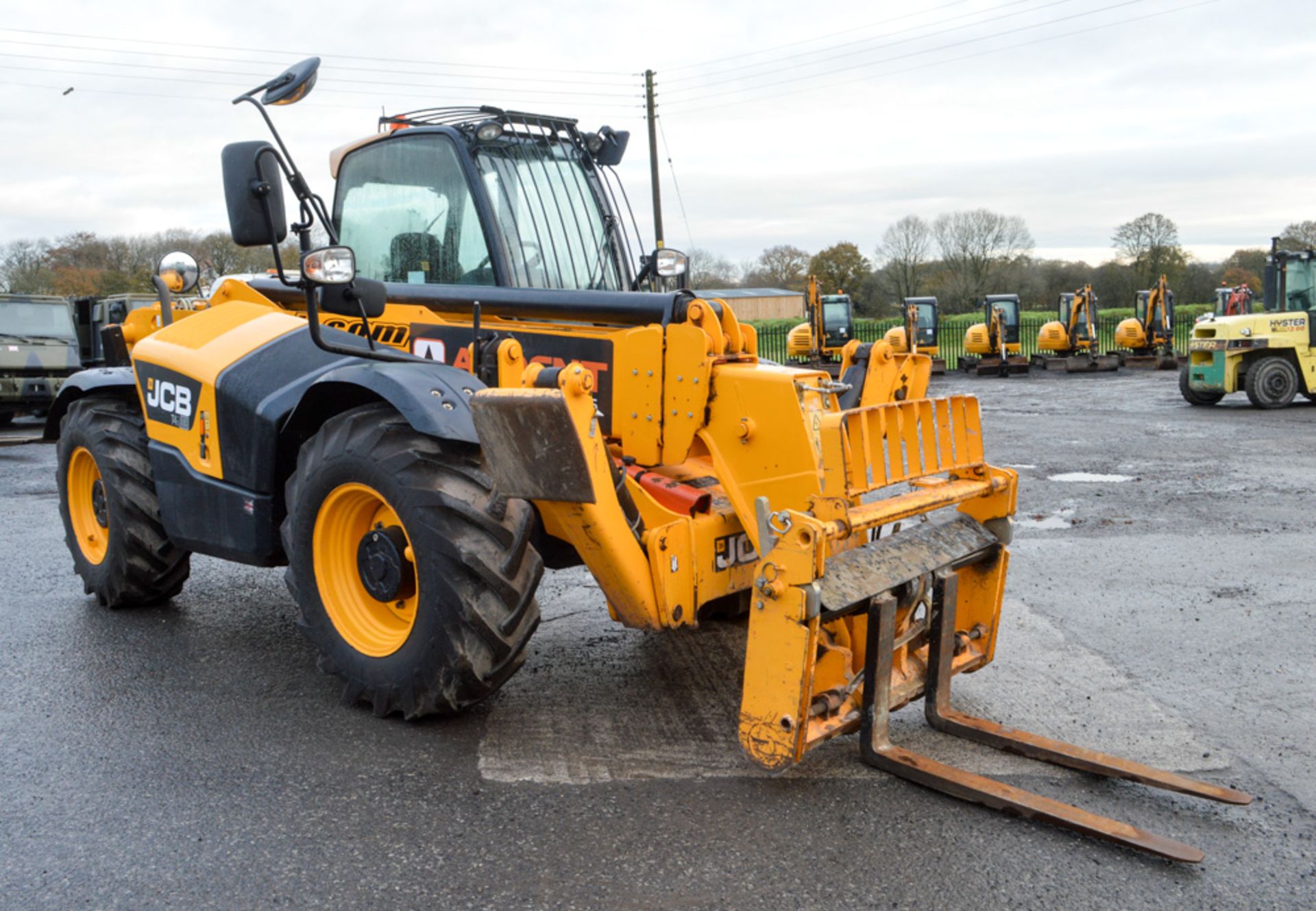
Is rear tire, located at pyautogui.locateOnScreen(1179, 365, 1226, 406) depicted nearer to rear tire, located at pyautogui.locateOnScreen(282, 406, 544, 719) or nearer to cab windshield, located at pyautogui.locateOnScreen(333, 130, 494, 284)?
cab windshield, located at pyautogui.locateOnScreen(333, 130, 494, 284)

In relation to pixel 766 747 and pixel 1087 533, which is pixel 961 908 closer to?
pixel 766 747

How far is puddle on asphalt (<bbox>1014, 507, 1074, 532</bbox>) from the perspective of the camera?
27.5 feet

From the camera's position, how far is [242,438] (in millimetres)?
4730

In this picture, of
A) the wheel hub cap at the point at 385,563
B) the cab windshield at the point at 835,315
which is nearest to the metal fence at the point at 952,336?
the cab windshield at the point at 835,315

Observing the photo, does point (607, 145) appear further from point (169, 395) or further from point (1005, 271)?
point (1005, 271)

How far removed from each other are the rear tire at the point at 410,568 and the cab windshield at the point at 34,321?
1568 centimetres

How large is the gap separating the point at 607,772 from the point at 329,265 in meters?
2.07

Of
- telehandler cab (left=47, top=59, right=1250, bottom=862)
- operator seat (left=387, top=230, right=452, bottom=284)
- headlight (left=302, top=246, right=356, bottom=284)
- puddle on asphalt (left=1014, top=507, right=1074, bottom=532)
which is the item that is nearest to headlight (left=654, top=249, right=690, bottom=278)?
telehandler cab (left=47, top=59, right=1250, bottom=862)

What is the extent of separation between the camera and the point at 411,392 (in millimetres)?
3959

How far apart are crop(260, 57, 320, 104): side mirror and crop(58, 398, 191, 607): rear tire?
233 cm

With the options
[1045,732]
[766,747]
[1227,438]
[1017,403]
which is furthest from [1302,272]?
[766,747]

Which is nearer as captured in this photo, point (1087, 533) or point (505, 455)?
point (505, 455)

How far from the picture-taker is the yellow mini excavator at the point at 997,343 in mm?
30328

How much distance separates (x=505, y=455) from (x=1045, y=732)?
7.57ft
